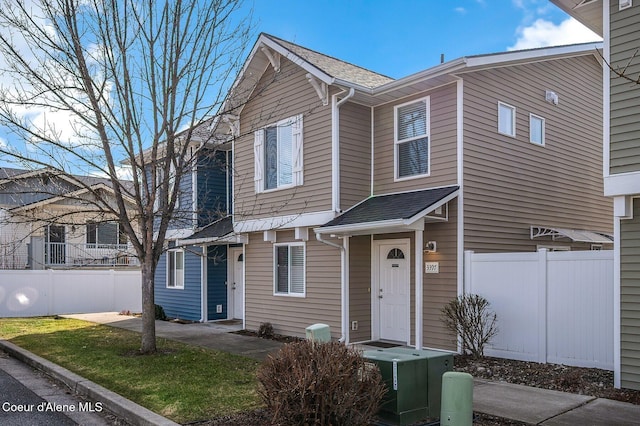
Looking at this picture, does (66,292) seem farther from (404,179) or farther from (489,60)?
(489,60)

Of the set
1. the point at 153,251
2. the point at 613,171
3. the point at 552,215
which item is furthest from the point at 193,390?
the point at 552,215

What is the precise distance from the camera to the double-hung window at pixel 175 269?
59.9 feet

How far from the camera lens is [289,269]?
13484mm

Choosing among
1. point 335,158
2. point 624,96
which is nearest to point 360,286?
point 335,158

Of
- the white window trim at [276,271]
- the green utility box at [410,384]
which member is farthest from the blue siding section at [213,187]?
the green utility box at [410,384]

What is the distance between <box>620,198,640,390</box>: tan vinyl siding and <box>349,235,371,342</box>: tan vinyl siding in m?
5.63

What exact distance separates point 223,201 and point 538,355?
1117 cm

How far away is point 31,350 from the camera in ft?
35.1

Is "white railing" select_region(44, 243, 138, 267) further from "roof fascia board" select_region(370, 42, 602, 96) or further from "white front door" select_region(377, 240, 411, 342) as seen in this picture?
"roof fascia board" select_region(370, 42, 602, 96)

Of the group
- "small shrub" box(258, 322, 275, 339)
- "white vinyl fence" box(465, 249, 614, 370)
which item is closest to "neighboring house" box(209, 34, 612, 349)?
"small shrub" box(258, 322, 275, 339)

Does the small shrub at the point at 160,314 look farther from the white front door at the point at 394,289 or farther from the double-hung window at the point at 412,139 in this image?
the double-hung window at the point at 412,139

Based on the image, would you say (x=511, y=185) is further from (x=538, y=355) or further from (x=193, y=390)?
(x=193, y=390)

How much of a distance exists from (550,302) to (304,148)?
255 inches

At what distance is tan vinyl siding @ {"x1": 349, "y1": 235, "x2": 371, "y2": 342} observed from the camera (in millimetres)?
11883
